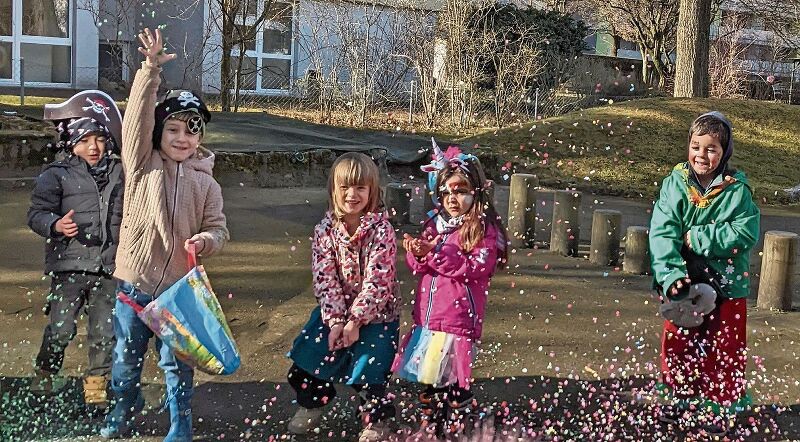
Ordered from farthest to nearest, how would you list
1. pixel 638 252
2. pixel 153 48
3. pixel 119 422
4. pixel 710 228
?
pixel 638 252
pixel 710 228
pixel 119 422
pixel 153 48

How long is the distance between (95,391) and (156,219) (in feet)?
3.28

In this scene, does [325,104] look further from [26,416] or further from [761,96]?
[761,96]

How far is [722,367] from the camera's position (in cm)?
484

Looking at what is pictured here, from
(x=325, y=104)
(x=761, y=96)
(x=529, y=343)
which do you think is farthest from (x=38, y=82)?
(x=761, y=96)

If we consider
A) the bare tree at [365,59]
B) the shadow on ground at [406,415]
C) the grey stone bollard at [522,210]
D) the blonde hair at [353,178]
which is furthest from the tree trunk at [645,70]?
the blonde hair at [353,178]

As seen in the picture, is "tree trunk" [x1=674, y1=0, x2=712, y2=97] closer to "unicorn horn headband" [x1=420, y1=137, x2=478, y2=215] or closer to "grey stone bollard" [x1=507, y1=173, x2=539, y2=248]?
"grey stone bollard" [x1=507, y1=173, x2=539, y2=248]

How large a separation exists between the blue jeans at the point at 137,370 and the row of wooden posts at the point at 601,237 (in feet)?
14.3

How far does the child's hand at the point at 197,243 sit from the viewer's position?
13.7 ft

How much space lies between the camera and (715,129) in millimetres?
4770

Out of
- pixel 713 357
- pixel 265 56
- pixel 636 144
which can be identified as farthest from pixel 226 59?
→ pixel 713 357

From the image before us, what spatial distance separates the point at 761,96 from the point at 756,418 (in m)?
26.7

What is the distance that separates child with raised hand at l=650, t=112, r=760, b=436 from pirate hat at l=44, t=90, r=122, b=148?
2.72 m

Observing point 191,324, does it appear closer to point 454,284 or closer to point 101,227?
point 101,227

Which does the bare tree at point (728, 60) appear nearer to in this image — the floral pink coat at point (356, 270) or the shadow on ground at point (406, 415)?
the shadow on ground at point (406, 415)
